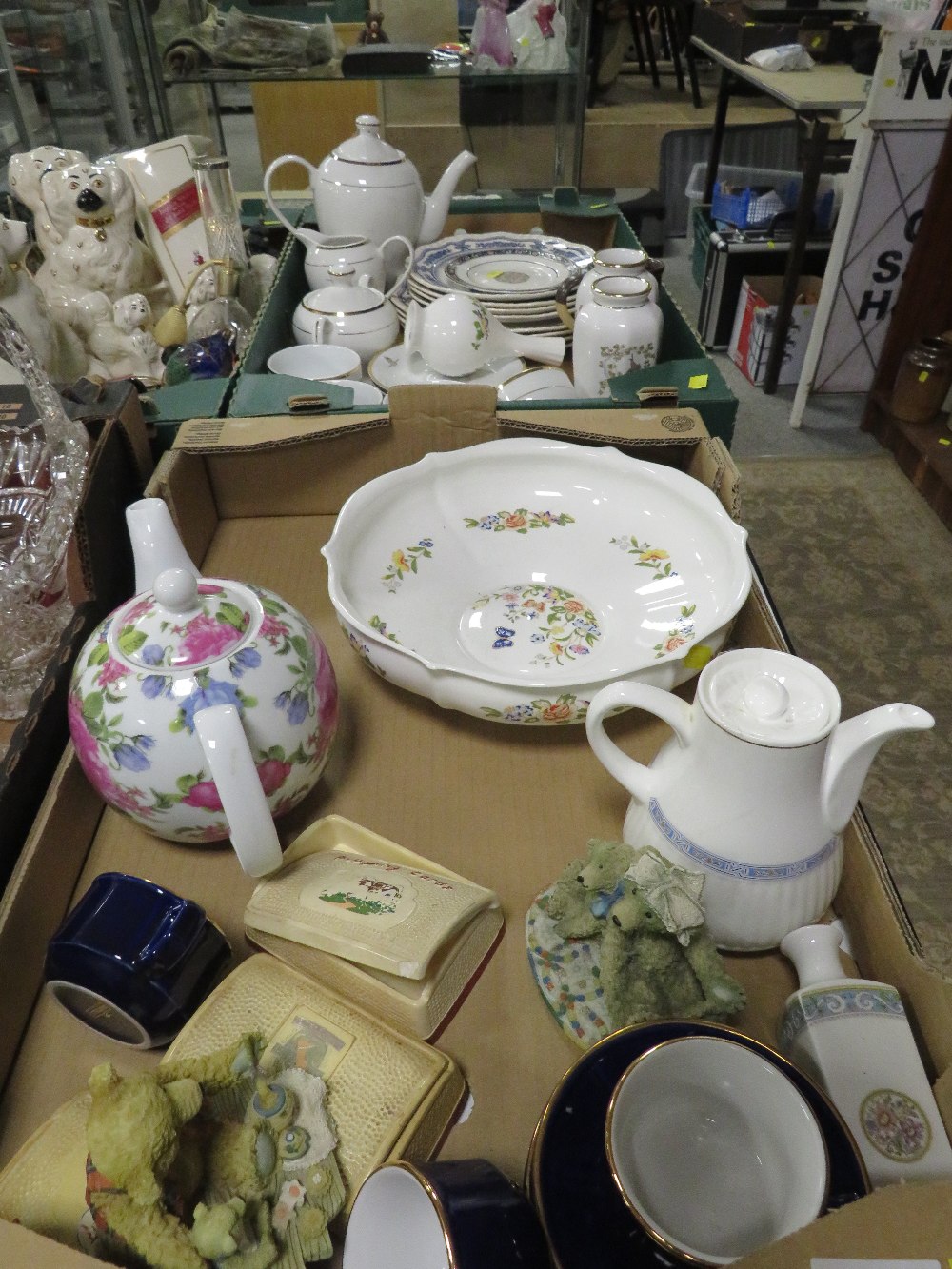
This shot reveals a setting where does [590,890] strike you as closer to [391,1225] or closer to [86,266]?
[391,1225]

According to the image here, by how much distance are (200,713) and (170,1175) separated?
0.21 metres

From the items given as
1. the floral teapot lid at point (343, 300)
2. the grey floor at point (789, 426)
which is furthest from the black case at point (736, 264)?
the floral teapot lid at point (343, 300)

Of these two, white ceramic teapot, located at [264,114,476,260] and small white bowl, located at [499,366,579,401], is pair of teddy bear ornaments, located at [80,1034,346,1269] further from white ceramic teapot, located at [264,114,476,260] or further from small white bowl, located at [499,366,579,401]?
white ceramic teapot, located at [264,114,476,260]

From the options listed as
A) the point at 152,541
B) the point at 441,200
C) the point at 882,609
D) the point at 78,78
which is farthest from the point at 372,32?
the point at 152,541

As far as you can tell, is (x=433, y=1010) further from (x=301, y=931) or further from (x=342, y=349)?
(x=342, y=349)

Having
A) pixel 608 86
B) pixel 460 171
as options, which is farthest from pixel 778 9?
pixel 460 171

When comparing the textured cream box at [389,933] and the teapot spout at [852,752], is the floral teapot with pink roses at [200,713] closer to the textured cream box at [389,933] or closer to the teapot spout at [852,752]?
the textured cream box at [389,933]

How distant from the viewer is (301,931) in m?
0.47

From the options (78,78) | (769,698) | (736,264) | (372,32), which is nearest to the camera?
(769,698)

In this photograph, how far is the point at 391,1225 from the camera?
0.35m

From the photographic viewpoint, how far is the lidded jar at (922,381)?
191 centimetres

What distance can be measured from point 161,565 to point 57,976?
25 cm

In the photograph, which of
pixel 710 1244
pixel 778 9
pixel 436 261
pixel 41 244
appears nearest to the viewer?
pixel 710 1244

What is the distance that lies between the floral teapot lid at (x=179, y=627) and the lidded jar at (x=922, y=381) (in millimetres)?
1904
